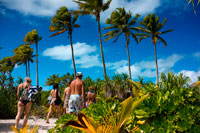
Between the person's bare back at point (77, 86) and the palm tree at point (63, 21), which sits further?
the palm tree at point (63, 21)

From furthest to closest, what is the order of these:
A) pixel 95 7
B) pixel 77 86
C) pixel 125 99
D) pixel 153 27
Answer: pixel 153 27
pixel 95 7
pixel 77 86
pixel 125 99

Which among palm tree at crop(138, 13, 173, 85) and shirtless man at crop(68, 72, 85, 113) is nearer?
shirtless man at crop(68, 72, 85, 113)

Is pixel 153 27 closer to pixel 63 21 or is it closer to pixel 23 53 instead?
pixel 63 21

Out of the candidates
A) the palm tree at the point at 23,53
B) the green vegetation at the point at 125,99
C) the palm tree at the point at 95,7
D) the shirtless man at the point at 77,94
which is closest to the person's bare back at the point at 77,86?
the shirtless man at the point at 77,94

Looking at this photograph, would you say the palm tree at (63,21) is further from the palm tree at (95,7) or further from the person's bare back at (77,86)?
the person's bare back at (77,86)

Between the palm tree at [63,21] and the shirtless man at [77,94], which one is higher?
the palm tree at [63,21]

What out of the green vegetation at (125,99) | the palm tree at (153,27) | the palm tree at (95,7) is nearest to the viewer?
the green vegetation at (125,99)

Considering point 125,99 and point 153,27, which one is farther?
point 153,27

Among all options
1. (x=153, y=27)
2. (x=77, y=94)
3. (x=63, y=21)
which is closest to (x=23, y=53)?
(x=63, y=21)

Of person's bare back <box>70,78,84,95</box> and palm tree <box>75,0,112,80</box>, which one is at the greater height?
palm tree <box>75,0,112,80</box>

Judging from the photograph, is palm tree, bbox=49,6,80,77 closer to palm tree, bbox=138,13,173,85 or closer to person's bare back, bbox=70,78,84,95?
palm tree, bbox=138,13,173,85

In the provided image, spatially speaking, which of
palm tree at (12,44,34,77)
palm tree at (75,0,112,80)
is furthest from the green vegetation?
palm tree at (12,44,34,77)

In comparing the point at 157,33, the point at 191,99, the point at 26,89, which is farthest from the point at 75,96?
the point at 157,33

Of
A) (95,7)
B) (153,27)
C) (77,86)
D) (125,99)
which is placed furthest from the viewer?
(153,27)
